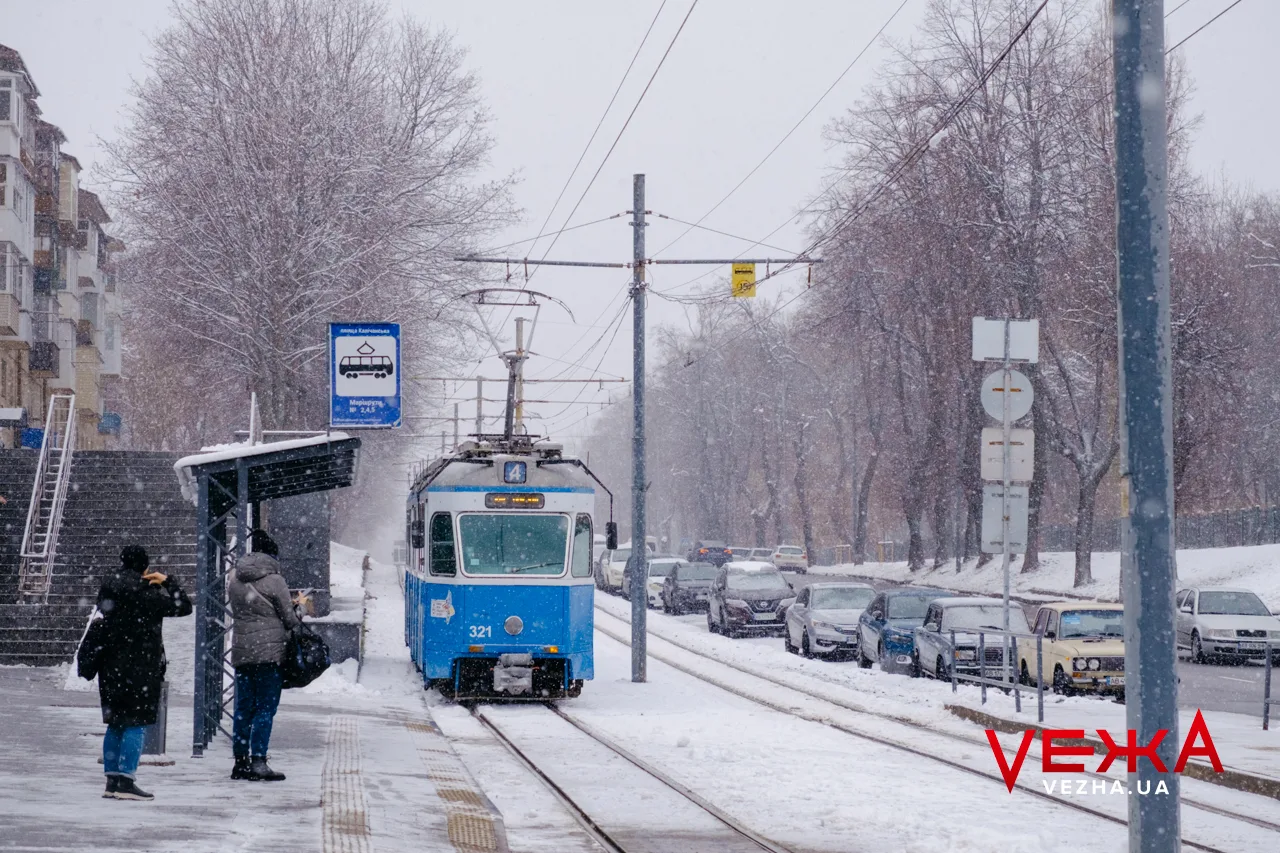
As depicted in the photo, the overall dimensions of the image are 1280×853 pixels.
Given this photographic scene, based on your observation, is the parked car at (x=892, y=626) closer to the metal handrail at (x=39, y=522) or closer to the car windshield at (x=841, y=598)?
the car windshield at (x=841, y=598)

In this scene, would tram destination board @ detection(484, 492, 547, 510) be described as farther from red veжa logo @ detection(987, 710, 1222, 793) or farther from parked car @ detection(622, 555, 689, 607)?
parked car @ detection(622, 555, 689, 607)

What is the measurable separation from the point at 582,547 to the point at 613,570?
35.9 m

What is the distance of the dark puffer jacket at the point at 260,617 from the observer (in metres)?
11.8

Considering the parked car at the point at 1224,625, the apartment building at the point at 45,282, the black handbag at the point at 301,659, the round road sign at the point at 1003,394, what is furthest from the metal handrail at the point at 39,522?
the parked car at the point at 1224,625

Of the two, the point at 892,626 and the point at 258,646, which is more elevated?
the point at 258,646

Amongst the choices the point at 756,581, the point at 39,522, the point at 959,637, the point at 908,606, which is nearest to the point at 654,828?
the point at 959,637

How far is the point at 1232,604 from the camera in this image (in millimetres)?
31719

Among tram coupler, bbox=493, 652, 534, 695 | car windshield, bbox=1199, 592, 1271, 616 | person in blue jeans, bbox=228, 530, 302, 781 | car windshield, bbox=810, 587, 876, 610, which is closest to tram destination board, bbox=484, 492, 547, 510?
tram coupler, bbox=493, 652, 534, 695

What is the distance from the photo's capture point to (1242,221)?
70.9 metres

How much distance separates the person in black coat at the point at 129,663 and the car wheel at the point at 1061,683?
14178 millimetres

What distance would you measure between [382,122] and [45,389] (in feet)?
93.8

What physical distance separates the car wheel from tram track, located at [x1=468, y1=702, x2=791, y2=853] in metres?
7.64

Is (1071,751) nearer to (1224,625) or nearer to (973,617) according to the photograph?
(973,617)

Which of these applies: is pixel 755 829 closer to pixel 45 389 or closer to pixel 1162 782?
pixel 1162 782
